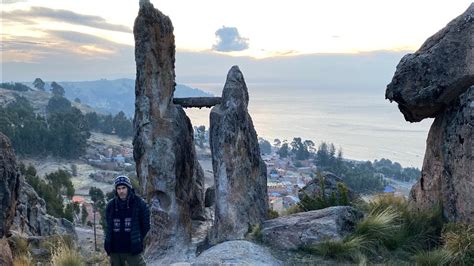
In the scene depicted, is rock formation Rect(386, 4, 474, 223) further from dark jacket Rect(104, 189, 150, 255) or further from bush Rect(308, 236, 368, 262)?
dark jacket Rect(104, 189, 150, 255)

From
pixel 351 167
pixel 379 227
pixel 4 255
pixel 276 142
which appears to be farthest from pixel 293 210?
pixel 276 142

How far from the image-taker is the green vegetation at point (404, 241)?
29.0 ft

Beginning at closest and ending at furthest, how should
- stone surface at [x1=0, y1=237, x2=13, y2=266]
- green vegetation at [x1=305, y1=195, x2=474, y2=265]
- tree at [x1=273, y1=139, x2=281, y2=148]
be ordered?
green vegetation at [x1=305, y1=195, x2=474, y2=265] < stone surface at [x1=0, y1=237, x2=13, y2=266] < tree at [x1=273, y1=139, x2=281, y2=148]

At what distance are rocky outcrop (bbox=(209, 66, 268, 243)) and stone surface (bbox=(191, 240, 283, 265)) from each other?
100 centimetres

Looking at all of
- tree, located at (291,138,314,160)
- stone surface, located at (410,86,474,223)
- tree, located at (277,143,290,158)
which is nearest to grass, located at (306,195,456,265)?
stone surface, located at (410,86,474,223)

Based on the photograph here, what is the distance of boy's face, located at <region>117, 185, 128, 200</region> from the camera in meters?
7.14

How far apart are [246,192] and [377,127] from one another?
172673 millimetres

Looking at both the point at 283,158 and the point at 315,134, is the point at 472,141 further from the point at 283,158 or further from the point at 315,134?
the point at 315,134

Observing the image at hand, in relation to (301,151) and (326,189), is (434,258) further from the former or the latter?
(301,151)

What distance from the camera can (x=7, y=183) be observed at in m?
9.22

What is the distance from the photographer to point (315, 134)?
565 ft

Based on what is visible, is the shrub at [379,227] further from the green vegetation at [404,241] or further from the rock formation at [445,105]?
the rock formation at [445,105]

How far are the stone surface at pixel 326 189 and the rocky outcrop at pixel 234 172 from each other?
1883 mm

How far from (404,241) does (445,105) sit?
10.8 ft
